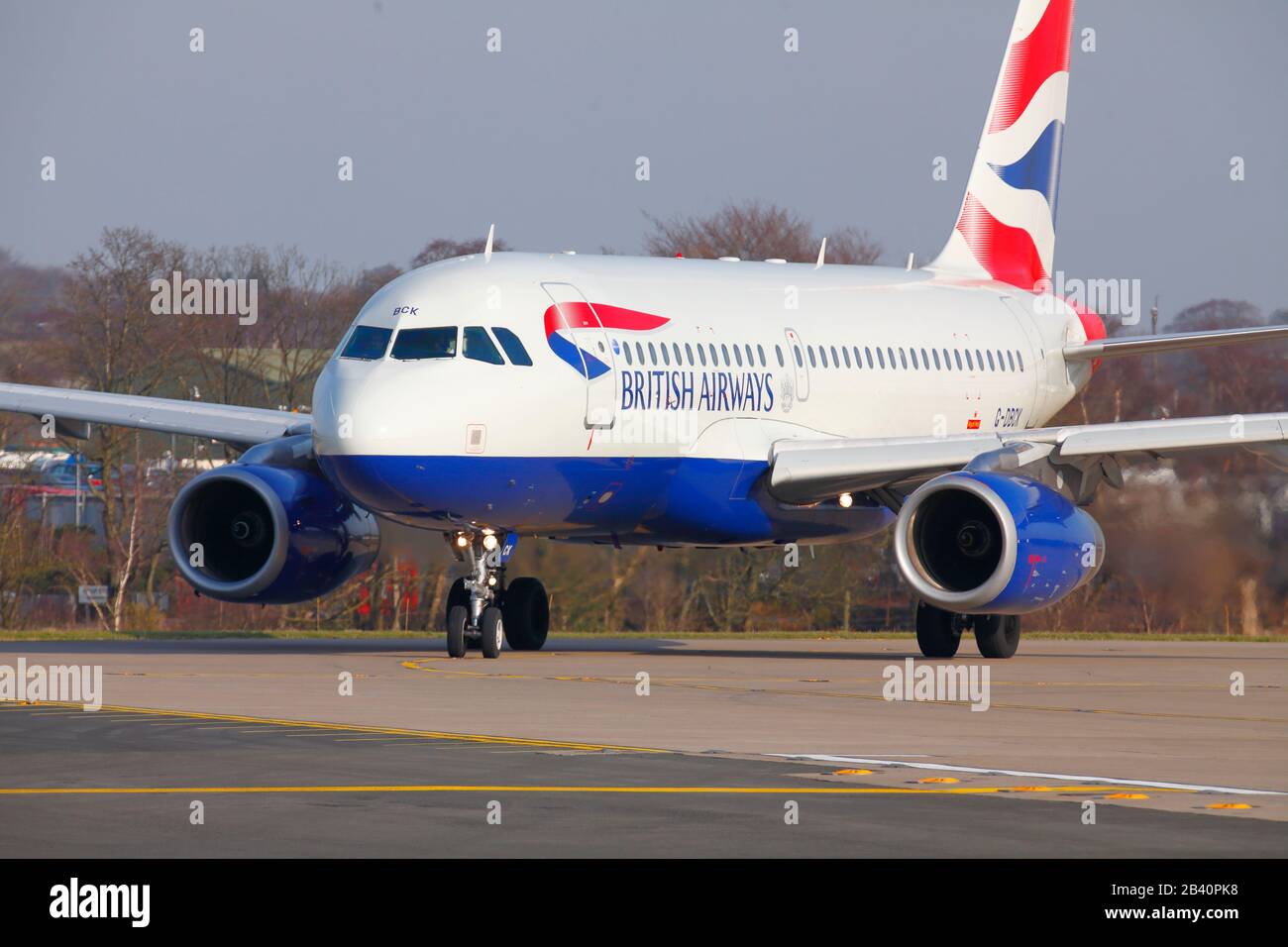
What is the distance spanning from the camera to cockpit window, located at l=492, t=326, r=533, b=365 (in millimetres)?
22797

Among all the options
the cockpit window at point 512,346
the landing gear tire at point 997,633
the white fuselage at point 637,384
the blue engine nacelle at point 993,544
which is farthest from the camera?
the landing gear tire at point 997,633

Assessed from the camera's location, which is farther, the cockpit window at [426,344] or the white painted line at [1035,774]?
the cockpit window at [426,344]

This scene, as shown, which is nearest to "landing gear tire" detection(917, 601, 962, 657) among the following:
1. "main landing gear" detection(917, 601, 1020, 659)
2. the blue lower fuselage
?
"main landing gear" detection(917, 601, 1020, 659)

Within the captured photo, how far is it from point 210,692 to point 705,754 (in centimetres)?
669

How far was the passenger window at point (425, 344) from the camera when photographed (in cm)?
2241

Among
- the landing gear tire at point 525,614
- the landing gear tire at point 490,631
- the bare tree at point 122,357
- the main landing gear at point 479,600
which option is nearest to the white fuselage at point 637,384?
the main landing gear at point 479,600

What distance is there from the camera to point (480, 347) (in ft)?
74.2

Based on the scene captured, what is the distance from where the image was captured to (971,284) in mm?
32250

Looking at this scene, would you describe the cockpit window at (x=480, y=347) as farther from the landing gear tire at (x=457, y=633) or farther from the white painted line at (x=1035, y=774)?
the white painted line at (x=1035, y=774)

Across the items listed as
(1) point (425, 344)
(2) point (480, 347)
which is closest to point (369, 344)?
(1) point (425, 344)

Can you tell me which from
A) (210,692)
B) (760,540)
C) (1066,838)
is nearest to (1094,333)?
(760,540)

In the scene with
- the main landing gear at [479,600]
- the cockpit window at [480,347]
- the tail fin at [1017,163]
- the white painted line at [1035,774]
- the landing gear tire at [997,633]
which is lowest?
the white painted line at [1035,774]

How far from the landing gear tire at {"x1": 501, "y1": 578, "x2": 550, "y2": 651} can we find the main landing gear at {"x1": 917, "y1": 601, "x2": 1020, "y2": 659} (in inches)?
182

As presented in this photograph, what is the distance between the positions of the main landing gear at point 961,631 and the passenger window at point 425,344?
21.3 feet
